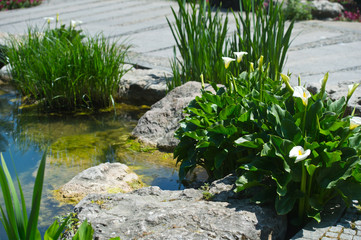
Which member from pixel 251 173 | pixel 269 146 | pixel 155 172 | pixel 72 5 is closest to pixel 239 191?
pixel 251 173

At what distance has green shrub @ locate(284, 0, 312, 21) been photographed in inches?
331

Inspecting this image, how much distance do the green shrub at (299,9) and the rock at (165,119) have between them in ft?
15.0

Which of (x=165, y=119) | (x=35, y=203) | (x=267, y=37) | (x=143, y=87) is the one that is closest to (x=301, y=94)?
(x=35, y=203)

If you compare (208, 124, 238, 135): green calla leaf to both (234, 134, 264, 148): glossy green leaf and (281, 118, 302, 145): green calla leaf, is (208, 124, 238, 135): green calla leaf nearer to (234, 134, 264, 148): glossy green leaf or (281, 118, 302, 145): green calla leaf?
(234, 134, 264, 148): glossy green leaf

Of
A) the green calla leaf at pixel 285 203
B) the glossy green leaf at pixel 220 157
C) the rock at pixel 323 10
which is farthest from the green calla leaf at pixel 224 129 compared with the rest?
the rock at pixel 323 10

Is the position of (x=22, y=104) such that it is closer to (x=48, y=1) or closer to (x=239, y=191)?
(x=239, y=191)

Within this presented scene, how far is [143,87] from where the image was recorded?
17.3 feet

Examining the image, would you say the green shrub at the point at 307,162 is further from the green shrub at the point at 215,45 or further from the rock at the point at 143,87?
the rock at the point at 143,87

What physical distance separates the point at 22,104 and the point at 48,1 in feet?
24.6

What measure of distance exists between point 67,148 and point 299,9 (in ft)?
18.2

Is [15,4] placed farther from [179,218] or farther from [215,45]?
[179,218]

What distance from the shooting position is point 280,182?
245 cm

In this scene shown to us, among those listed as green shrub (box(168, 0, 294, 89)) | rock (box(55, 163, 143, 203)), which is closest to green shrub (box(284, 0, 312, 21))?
green shrub (box(168, 0, 294, 89))

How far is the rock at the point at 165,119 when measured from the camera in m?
4.17
